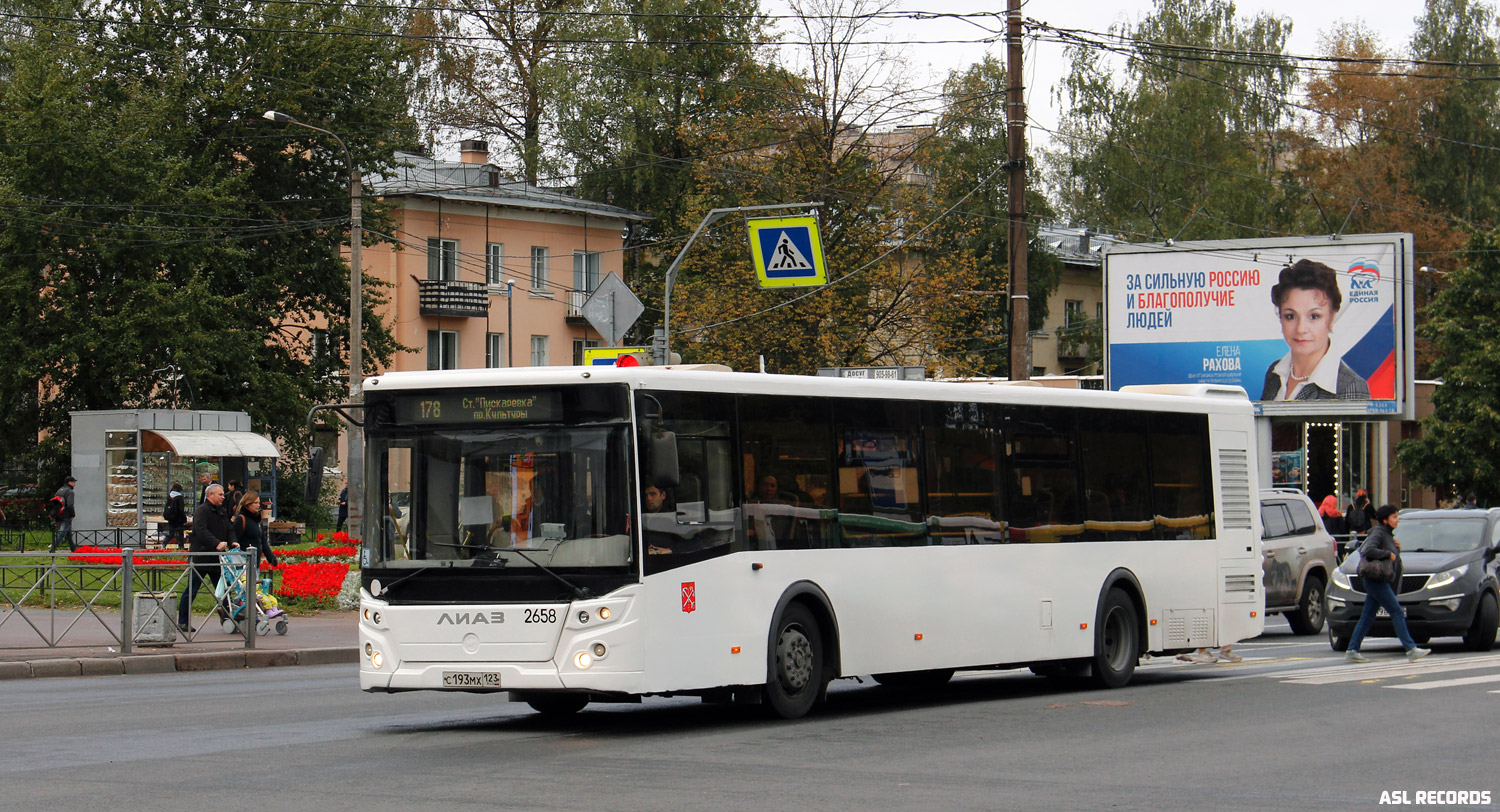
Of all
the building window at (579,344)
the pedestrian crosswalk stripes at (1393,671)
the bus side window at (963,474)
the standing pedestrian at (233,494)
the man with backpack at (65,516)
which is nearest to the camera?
the bus side window at (963,474)

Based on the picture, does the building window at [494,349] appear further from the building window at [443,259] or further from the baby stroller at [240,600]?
the baby stroller at [240,600]

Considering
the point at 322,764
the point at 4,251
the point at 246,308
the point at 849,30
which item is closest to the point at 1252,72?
the point at 849,30

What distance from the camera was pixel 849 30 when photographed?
1857 inches

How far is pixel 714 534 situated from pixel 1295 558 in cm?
1376

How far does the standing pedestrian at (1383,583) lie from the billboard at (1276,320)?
74.6 ft

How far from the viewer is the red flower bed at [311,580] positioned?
2548 centimetres

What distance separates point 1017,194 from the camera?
79.8 ft

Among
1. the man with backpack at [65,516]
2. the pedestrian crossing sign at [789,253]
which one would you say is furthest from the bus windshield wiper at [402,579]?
the man with backpack at [65,516]

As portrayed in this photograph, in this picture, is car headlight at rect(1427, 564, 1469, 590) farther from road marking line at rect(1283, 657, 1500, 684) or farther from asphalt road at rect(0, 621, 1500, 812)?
asphalt road at rect(0, 621, 1500, 812)

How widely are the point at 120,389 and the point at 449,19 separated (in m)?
22.0

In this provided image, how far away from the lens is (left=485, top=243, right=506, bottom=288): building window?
61.2 m

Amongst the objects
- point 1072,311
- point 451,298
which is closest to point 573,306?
point 451,298

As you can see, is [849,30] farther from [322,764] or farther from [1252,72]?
[322,764]

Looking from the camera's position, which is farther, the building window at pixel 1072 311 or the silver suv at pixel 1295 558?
the building window at pixel 1072 311
